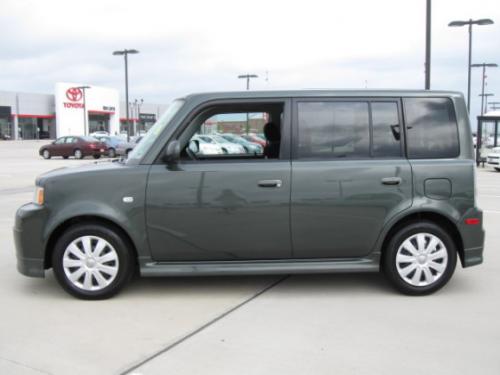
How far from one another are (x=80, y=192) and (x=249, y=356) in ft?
7.03

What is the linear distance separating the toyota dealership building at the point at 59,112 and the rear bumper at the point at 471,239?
68700 millimetres

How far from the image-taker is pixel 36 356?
3.76 meters

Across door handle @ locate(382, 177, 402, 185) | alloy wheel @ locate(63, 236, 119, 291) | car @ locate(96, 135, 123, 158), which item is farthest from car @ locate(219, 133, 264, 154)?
car @ locate(96, 135, 123, 158)

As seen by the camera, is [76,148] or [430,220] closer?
[430,220]

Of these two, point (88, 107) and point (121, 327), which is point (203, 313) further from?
point (88, 107)

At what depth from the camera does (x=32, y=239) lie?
489 centimetres

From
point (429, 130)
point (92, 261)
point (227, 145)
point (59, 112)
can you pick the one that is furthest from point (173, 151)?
point (59, 112)

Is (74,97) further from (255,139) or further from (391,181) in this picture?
(391,181)

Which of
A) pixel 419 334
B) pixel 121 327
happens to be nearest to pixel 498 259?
pixel 419 334

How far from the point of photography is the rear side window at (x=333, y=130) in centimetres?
501

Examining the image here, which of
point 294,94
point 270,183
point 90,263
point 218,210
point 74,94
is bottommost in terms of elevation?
point 90,263

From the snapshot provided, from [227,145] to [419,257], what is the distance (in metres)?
2.05

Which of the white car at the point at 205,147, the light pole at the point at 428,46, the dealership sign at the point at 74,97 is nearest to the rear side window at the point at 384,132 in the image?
the white car at the point at 205,147

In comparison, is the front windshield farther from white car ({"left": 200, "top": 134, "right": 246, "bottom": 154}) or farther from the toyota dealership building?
the toyota dealership building
